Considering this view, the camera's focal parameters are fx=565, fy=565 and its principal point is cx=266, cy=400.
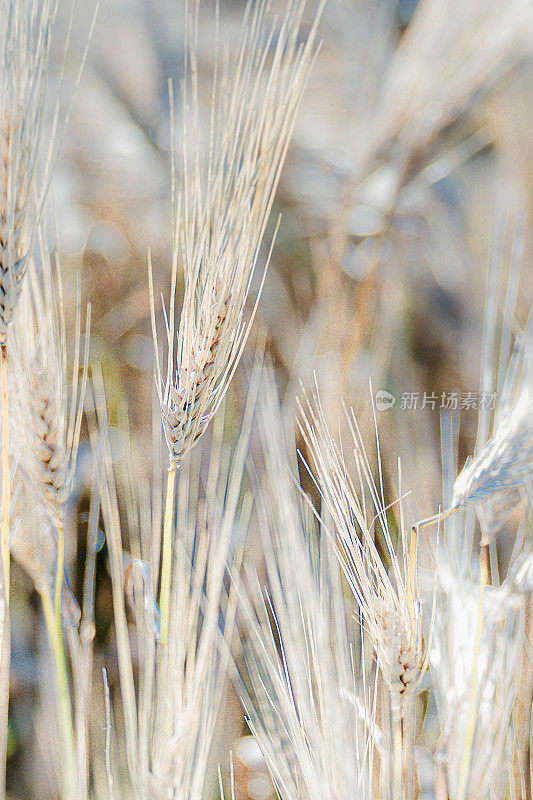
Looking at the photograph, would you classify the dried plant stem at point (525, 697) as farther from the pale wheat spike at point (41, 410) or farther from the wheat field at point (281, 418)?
the pale wheat spike at point (41, 410)

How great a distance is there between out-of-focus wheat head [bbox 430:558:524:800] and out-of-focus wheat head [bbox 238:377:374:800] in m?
0.05

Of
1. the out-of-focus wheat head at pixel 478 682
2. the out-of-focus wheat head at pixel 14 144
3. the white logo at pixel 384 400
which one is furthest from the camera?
the white logo at pixel 384 400

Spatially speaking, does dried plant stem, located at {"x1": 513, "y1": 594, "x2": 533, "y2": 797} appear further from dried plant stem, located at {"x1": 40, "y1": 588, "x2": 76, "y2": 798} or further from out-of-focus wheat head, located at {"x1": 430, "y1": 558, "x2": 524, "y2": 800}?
dried plant stem, located at {"x1": 40, "y1": 588, "x2": 76, "y2": 798}

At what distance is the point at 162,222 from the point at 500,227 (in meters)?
0.31

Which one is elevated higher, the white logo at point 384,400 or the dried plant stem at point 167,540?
the white logo at point 384,400

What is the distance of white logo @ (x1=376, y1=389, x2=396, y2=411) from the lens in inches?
20.6

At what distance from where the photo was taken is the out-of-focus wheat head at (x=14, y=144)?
26cm

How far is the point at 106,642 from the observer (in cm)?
52

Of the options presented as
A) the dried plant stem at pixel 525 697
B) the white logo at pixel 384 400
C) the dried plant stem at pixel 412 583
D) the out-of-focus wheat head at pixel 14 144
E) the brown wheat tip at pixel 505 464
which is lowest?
the dried plant stem at pixel 525 697

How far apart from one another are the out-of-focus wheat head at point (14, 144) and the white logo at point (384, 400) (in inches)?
13.4

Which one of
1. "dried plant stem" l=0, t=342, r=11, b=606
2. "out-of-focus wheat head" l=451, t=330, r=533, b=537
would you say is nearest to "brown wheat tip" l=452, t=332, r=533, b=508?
"out-of-focus wheat head" l=451, t=330, r=533, b=537

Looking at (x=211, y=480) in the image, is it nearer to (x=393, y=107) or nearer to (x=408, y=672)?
(x=408, y=672)

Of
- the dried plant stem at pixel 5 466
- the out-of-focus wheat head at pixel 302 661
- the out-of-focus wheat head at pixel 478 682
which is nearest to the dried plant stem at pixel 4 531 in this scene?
the dried plant stem at pixel 5 466

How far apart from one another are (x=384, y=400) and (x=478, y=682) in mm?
241
